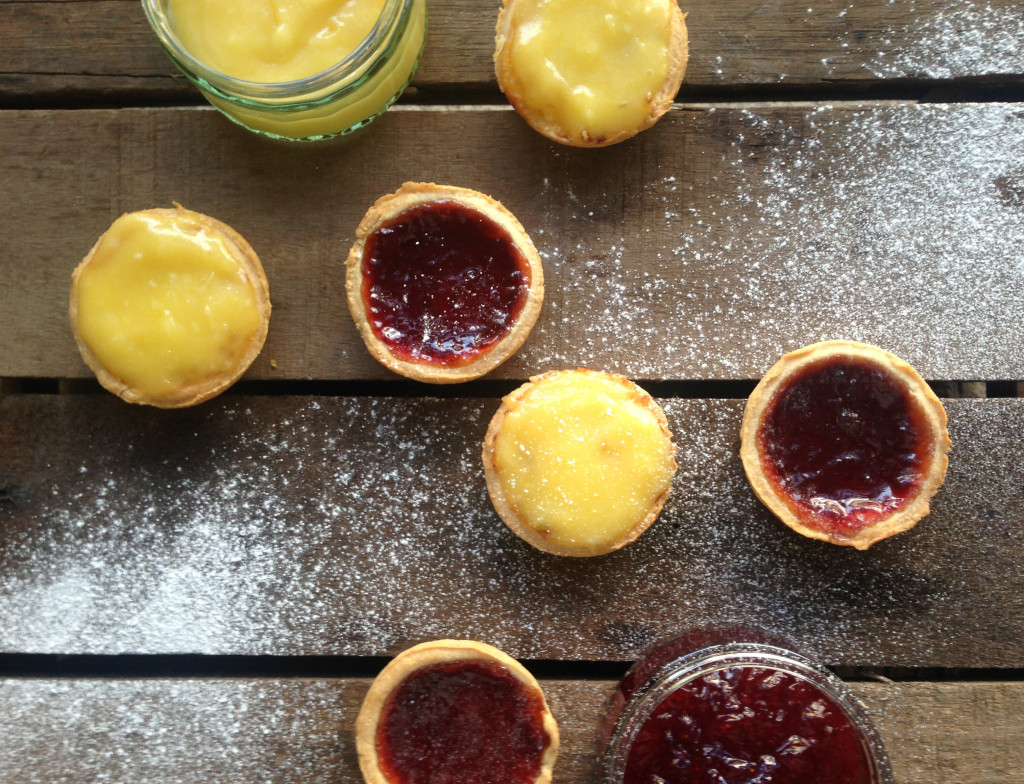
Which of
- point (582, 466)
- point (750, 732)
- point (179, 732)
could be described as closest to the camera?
point (750, 732)

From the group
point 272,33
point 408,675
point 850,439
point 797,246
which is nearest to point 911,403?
point 850,439

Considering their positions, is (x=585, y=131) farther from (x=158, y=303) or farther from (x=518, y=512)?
(x=158, y=303)

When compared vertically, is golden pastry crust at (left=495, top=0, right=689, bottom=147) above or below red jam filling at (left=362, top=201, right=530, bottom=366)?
above

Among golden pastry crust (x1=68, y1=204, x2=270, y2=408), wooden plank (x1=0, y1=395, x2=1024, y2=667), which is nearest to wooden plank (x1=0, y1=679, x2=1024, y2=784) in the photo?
wooden plank (x1=0, y1=395, x2=1024, y2=667)

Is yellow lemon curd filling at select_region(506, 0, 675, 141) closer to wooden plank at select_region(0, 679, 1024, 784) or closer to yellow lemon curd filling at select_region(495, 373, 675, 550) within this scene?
yellow lemon curd filling at select_region(495, 373, 675, 550)

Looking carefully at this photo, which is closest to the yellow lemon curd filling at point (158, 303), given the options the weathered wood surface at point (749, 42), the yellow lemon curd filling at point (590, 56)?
the weathered wood surface at point (749, 42)

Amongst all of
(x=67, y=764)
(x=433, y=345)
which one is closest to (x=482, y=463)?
(x=433, y=345)

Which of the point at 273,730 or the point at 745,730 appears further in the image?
the point at 273,730
